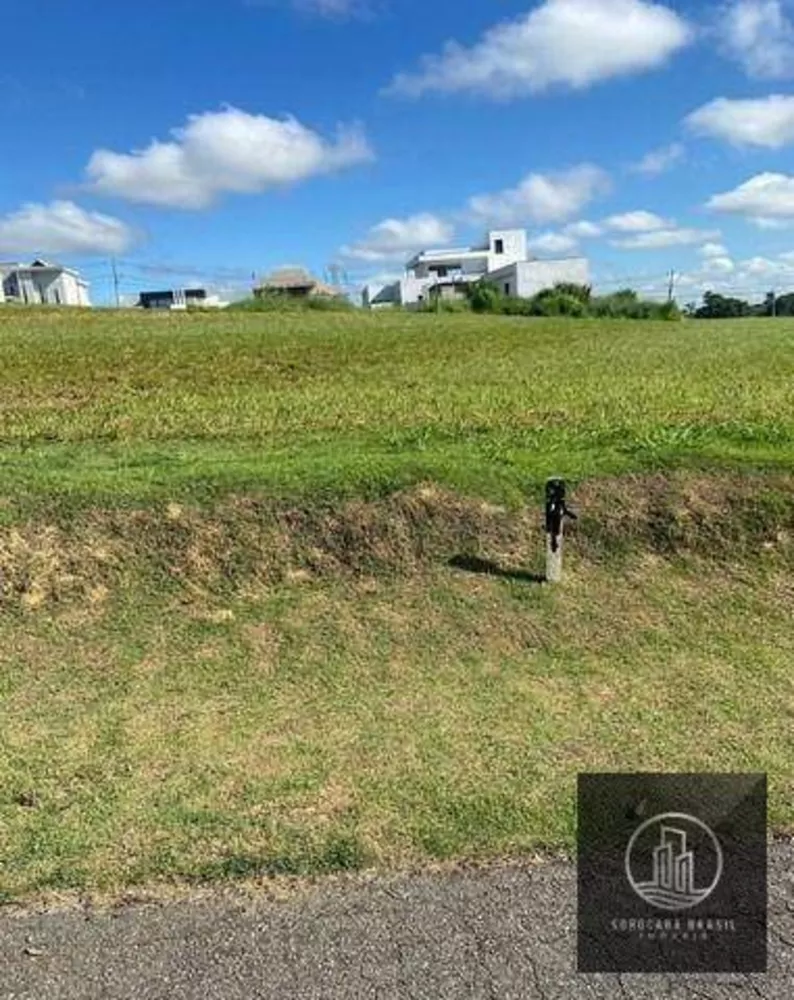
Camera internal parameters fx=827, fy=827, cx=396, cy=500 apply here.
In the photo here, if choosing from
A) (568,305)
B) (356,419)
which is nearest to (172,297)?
(568,305)

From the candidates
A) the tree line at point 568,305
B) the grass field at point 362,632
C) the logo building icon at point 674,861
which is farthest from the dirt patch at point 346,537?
the tree line at point 568,305

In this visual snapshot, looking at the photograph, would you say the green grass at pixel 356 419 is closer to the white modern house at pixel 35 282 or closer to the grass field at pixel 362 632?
the grass field at pixel 362 632

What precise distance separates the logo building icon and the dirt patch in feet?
6.65

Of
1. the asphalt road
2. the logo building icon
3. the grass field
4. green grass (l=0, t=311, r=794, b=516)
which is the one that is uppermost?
green grass (l=0, t=311, r=794, b=516)

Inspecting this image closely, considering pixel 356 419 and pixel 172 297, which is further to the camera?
pixel 172 297

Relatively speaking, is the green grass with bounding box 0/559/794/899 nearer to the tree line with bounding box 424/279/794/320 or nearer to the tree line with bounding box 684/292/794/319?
the tree line with bounding box 424/279/794/320

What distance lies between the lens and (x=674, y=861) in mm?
2703

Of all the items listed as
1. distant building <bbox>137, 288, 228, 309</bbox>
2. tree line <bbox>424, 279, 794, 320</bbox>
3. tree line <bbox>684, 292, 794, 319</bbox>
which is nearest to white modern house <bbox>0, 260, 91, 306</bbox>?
distant building <bbox>137, 288, 228, 309</bbox>

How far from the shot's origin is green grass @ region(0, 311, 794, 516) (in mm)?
5191

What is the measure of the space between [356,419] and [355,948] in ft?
17.7

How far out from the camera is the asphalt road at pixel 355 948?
2.17 m

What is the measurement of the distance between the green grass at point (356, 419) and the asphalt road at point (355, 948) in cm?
279

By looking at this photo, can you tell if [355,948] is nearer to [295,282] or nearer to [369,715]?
[369,715]

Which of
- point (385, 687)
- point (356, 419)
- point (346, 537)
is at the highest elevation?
point (356, 419)
